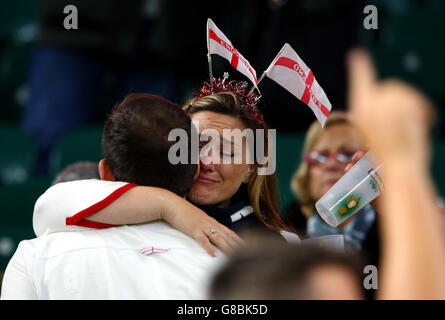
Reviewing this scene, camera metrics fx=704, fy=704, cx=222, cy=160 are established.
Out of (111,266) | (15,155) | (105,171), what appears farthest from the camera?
(15,155)

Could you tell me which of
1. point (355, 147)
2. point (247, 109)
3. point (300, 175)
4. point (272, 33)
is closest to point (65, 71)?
point (272, 33)

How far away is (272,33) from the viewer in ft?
10.9

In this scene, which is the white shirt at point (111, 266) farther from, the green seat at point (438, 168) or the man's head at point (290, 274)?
the green seat at point (438, 168)

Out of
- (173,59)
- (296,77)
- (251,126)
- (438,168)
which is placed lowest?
(438,168)

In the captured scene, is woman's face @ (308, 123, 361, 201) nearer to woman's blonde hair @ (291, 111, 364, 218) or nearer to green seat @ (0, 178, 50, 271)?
woman's blonde hair @ (291, 111, 364, 218)

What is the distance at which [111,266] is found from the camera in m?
1.17

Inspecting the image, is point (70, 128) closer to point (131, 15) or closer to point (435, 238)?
point (131, 15)

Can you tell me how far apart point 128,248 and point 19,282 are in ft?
0.64

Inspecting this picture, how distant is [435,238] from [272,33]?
2692 mm

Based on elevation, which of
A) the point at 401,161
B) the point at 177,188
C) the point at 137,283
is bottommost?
the point at 137,283

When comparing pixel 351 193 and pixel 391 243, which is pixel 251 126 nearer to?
pixel 351 193

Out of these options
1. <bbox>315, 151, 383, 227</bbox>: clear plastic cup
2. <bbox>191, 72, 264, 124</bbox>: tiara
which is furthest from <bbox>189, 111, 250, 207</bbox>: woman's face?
<bbox>315, 151, 383, 227</bbox>: clear plastic cup

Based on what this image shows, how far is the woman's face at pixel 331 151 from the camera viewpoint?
258 centimetres

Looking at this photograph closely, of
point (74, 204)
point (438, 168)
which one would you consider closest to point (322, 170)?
point (438, 168)
